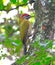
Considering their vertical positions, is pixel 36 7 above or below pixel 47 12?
above

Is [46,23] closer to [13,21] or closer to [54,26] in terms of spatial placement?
[54,26]

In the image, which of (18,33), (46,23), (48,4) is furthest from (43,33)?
(18,33)

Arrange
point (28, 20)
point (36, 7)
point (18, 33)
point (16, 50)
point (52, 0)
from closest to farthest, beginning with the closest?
point (16, 50) < point (52, 0) < point (36, 7) < point (18, 33) < point (28, 20)

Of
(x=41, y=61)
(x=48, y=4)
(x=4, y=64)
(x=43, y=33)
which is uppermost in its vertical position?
(x=4, y=64)

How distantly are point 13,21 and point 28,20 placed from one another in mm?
222

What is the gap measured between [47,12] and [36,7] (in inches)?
6.2

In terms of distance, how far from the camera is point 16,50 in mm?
1704

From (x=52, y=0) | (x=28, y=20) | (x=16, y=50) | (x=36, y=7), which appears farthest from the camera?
(x=28, y=20)

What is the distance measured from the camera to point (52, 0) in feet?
6.00

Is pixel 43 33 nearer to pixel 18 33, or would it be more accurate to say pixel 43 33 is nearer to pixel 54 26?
pixel 54 26

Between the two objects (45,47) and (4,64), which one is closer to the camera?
(45,47)

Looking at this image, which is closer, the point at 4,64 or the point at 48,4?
the point at 48,4

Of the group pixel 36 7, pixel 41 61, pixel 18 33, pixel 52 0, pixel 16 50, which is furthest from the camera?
pixel 18 33

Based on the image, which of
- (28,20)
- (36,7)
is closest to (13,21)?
(28,20)
